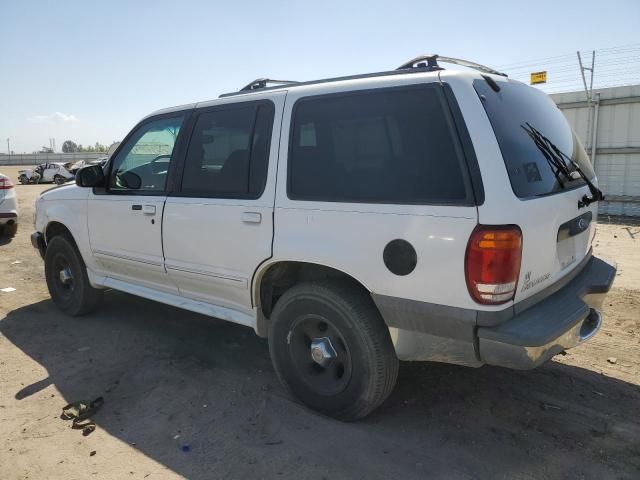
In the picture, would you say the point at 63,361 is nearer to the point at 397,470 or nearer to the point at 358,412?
the point at 358,412

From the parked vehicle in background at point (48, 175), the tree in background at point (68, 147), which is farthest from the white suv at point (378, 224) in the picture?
the tree in background at point (68, 147)

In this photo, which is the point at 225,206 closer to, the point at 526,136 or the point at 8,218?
the point at 526,136

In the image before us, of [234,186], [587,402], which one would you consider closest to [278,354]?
[234,186]

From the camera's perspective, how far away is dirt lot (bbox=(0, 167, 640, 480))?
8.95 feet

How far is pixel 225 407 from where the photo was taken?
3357 mm

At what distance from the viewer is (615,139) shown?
12.2m

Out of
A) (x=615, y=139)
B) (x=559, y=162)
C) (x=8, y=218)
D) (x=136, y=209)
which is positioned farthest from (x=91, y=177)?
(x=615, y=139)

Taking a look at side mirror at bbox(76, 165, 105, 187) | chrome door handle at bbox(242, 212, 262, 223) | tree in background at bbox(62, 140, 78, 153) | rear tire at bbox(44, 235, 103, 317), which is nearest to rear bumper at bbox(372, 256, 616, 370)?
chrome door handle at bbox(242, 212, 262, 223)

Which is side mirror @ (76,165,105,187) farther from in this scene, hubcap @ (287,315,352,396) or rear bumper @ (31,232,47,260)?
hubcap @ (287,315,352,396)

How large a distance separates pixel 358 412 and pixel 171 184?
7.17 feet

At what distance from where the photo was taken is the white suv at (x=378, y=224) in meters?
2.48

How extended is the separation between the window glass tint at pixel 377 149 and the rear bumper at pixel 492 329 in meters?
0.59

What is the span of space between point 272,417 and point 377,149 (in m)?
1.82

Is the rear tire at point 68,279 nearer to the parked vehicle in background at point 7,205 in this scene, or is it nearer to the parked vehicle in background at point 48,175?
the parked vehicle in background at point 7,205
